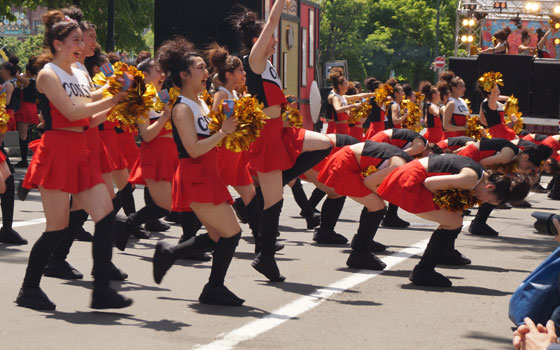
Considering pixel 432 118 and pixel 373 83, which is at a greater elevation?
pixel 373 83

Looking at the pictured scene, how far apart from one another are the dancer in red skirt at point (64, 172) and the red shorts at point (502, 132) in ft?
27.7

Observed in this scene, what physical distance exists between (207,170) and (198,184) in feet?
0.44

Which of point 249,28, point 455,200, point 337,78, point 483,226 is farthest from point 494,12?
point 455,200

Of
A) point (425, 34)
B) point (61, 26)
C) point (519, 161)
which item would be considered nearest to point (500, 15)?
point (519, 161)

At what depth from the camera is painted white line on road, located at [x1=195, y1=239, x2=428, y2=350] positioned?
534 centimetres

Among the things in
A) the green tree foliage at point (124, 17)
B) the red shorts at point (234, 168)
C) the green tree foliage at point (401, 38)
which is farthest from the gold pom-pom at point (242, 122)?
the green tree foliage at point (401, 38)

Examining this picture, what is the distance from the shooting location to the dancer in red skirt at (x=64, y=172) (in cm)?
588

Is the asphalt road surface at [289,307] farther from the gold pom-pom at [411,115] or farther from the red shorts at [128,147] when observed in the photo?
the gold pom-pom at [411,115]

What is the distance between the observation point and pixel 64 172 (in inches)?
231

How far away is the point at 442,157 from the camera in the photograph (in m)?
7.37

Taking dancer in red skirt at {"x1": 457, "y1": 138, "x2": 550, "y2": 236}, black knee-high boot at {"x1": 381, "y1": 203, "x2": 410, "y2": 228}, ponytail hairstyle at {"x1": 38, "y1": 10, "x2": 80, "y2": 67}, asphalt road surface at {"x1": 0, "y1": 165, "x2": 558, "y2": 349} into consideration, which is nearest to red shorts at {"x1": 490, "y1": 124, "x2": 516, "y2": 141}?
black knee-high boot at {"x1": 381, "y1": 203, "x2": 410, "y2": 228}

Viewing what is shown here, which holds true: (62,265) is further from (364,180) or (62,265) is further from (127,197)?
(364,180)

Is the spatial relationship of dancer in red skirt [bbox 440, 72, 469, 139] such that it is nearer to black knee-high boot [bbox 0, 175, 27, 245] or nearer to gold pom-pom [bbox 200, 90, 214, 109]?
gold pom-pom [bbox 200, 90, 214, 109]

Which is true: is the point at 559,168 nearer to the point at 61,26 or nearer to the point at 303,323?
the point at 303,323
